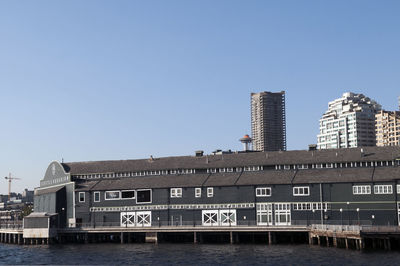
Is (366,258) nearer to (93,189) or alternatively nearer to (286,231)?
(286,231)

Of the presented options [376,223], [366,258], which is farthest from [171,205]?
[366,258]

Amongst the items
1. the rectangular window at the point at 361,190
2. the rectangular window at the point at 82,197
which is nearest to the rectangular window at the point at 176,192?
the rectangular window at the point at 82,197

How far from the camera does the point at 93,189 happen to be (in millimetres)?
106875

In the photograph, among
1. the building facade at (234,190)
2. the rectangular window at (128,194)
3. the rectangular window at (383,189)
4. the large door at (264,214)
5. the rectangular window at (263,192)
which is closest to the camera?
the rectangular window at (383,189)

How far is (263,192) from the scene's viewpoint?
9412cm

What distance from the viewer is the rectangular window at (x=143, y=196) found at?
102m

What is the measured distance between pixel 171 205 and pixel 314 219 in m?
25.3

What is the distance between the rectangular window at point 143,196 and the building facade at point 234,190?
0.20m

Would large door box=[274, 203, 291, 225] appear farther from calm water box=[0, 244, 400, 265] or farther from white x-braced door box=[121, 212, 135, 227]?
white x-braced door box=[121, 212, 135, 227]

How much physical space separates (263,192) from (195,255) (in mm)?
21630

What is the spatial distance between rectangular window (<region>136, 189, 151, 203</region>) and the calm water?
9907 mm

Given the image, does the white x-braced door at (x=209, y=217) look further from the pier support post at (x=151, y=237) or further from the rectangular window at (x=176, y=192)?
the pier support post at (x=151, y=237)

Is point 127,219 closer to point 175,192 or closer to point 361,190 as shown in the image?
point 175,192

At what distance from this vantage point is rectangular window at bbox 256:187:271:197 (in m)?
93.8
